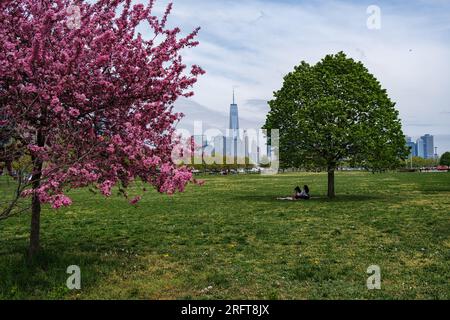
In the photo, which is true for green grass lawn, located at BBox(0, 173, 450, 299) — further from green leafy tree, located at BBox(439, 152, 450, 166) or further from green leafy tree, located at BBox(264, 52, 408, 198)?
green leafy tree, located at BBox(439, 152, 450, 166)

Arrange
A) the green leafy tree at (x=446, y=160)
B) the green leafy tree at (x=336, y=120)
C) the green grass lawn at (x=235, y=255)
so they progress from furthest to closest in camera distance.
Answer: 1. the green leafy tree at (x=446, y=160)
2. the green leafy tree at (x=336, y=120)
3. the green grass lawn at (x=235, y=255)

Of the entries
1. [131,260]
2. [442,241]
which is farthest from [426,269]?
[131,260]

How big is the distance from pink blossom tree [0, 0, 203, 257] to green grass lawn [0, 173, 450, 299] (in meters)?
2.15

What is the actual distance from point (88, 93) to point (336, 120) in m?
23.5

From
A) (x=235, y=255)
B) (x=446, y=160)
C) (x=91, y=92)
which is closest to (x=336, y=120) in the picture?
(x=235, y=255)

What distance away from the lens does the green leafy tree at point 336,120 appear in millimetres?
30531

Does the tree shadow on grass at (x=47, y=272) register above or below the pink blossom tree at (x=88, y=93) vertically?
below

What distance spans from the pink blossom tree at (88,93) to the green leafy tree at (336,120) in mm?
20246

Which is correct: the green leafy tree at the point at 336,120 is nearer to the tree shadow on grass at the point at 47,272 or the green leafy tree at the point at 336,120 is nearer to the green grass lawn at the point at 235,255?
the green grass lawn at the point at 235,255

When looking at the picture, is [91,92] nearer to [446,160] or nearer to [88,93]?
[88,93]

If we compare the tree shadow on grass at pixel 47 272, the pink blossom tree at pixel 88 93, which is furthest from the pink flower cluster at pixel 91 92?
the tree shadow on grass at pixel 47 272

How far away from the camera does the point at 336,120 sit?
31281 millimetres

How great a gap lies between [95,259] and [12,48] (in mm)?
6374

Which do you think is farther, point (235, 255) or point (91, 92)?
point (235, 255)
